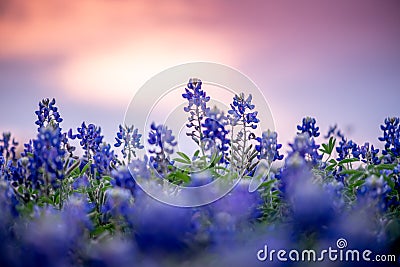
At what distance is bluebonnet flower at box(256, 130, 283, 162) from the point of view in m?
3.04

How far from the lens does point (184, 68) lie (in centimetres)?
306

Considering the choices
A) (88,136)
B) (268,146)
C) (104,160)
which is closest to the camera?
(268,146)

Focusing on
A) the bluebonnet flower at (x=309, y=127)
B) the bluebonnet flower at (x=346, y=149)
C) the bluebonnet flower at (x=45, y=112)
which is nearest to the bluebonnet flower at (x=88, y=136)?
the bluebonnet flower at (x=45, y=112)

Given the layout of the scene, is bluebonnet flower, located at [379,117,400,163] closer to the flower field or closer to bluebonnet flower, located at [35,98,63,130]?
the flower field

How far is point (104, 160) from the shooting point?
314 centimetres

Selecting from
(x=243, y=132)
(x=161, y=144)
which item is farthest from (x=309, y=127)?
(x=161, y=144)

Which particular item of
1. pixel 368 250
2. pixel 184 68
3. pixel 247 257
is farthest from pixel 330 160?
pixel 247 257

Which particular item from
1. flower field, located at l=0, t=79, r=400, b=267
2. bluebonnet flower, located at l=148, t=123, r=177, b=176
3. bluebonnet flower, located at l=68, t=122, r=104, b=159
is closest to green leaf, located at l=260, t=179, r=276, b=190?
flower field, located at l=0, t=79, r=400, b=267

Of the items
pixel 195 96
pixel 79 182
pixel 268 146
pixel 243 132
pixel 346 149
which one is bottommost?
pixel 79 182

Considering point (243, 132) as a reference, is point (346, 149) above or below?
above

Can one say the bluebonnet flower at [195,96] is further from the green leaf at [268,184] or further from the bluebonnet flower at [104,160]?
the green leaf at [268,184]

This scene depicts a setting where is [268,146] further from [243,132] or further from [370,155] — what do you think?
[370,155]

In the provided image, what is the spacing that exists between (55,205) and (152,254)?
86 cm

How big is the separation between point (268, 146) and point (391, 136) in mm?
1310
